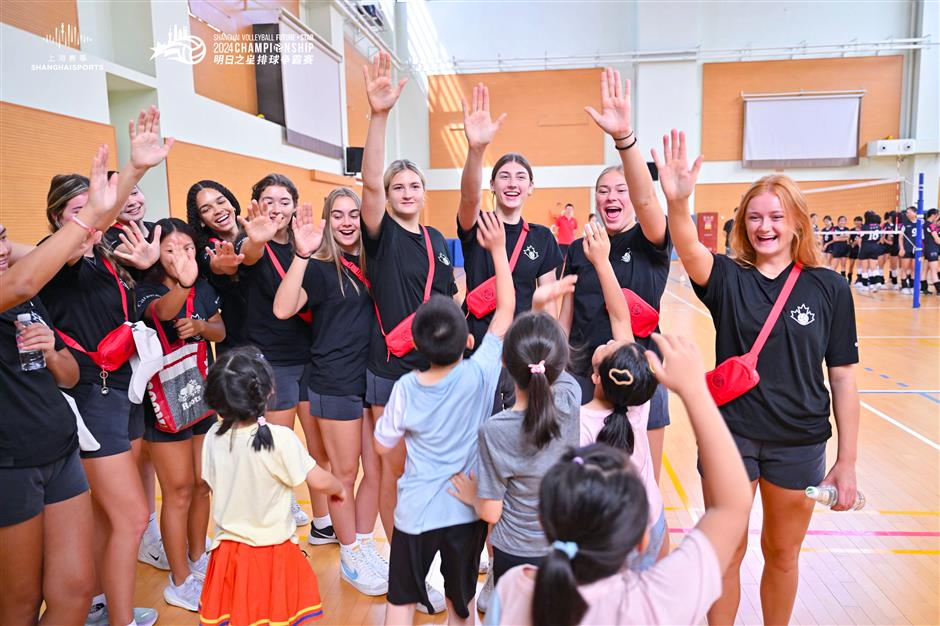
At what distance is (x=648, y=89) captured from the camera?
1841cm

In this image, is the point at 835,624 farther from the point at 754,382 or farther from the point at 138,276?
the point at 138,276

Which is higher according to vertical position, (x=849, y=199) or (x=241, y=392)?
(x=849, y=199)

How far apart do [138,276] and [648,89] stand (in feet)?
59.9

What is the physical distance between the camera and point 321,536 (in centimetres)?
355

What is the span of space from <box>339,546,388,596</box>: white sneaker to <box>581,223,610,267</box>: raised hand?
6.21 ft

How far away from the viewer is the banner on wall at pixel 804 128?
18.7 metres

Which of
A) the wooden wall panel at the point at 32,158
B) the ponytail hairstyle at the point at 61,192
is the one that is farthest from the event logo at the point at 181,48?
the ponytail hairstyle at the point at 61,192

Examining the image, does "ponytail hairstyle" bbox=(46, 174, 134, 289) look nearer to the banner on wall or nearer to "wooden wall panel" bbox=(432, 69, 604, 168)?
"wooden wall panel" bbox=(432, 69, 604, 168)

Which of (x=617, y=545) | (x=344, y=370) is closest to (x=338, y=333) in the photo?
(x=344, y=370)

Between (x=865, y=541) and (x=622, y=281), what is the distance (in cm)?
220

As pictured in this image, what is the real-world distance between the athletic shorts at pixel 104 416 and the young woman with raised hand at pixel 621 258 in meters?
2.00

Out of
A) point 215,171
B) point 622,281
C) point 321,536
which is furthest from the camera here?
point 215,171

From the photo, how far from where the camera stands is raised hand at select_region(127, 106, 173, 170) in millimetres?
2064

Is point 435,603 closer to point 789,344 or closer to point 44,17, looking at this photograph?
point 789,344
